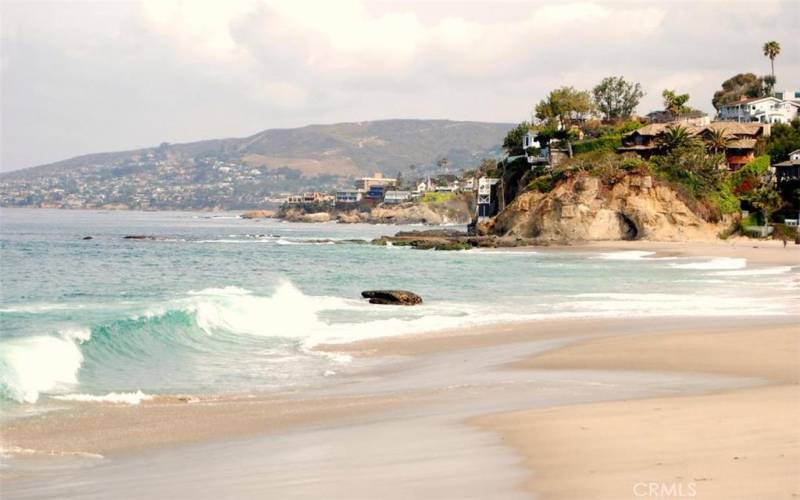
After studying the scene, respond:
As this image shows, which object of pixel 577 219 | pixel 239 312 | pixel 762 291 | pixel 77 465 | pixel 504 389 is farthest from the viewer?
pixel 577 219

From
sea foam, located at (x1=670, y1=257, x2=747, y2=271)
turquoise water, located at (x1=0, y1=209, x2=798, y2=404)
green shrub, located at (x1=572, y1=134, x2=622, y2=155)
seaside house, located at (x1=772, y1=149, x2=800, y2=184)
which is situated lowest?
sea foam, located at (x1=670, y1=257, x2=747, y2=271)

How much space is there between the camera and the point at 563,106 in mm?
100625

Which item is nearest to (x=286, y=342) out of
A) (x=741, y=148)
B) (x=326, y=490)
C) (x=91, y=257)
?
(x=326, y=490)

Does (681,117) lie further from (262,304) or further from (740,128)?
(262,304)

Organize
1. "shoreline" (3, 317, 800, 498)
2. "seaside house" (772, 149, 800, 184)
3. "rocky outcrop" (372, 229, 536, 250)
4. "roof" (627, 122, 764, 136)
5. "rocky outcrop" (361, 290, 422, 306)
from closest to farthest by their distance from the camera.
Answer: "shoreline" (3, 317, 800, 498) < "rocky outcrop" (361, 290, 422, 306) < "rocky outcrop" (372, 229, 536, 250) < "seaside house" (772, 149, 800, 184) < "roof" (627, 122, 764, 136)

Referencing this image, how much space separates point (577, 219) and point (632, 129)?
15676mm

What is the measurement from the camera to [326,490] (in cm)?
949

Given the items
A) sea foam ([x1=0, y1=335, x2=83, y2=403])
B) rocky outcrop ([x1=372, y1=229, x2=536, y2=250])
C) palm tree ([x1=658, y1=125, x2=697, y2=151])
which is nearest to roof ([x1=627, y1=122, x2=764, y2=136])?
palm tree ([x1=658, y1=125, x2=697, y2=151])

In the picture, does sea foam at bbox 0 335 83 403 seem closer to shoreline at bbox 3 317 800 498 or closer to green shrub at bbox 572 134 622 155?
shoreline at bbox 3 317 800 498

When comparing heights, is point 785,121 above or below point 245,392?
above

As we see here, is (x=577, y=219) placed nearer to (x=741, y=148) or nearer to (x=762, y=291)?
(x=741, y=148)

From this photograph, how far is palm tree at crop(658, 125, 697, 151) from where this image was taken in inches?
3201

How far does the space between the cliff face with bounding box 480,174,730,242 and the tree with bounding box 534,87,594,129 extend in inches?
880

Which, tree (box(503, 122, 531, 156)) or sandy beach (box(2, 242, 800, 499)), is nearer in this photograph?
sandy beach (box(2, 242, 800, 499))
